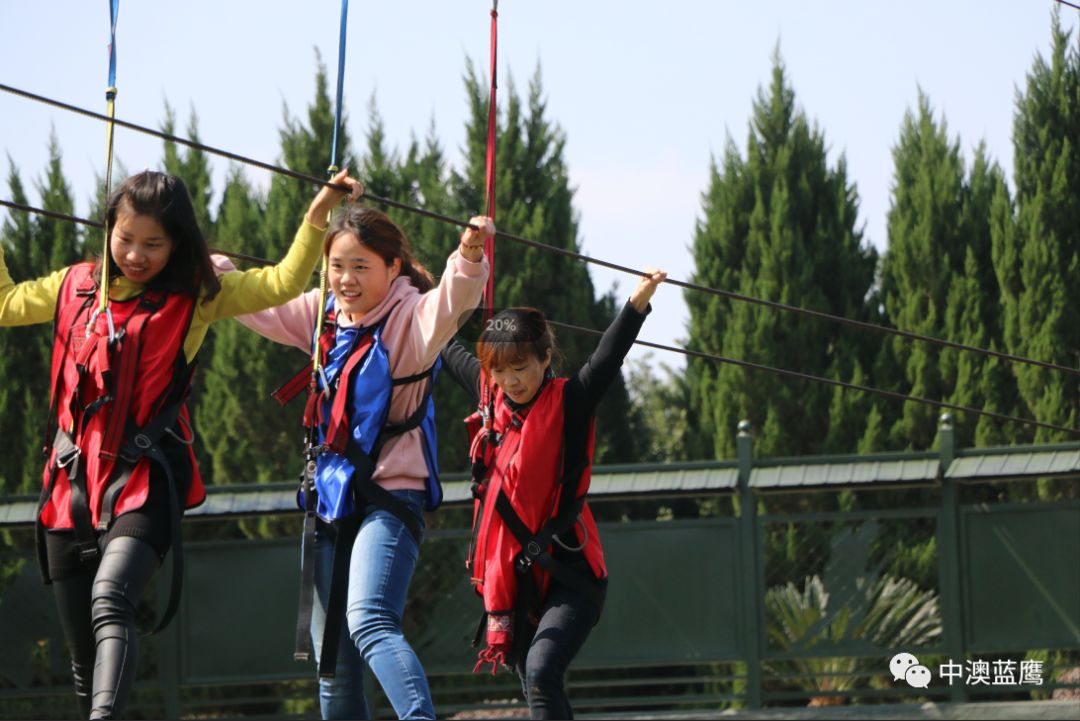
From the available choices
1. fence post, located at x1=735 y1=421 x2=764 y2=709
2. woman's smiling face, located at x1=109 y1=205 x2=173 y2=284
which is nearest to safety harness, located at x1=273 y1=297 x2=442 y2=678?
woman's smiling face, located at x1=109 y1=205 x2=173 y2=284

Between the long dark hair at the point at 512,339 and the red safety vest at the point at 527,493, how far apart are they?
0.11 metres

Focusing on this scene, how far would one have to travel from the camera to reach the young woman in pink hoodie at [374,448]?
404 centimetres

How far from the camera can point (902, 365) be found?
12.2 meters

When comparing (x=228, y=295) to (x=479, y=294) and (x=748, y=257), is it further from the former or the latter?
(x=748, y=257)

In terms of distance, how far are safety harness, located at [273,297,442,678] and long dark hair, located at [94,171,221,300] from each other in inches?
16.0

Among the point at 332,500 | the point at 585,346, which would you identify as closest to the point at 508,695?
the point at 585,346

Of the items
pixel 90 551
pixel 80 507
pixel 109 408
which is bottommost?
pixel 90 551

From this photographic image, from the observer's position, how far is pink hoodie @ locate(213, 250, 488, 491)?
413cm

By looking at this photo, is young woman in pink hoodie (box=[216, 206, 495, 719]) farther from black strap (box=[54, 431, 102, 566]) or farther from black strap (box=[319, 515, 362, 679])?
black strap (box=[54, 431, 102, 566])

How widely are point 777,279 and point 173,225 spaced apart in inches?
344

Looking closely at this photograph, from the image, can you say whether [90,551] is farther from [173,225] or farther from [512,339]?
[512,339]

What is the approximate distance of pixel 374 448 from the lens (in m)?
4.18

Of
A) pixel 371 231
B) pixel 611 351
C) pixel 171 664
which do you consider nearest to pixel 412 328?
pixel 371 231

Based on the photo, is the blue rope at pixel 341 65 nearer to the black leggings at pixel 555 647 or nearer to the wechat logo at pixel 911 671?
the black leggings at pixel 555 647
